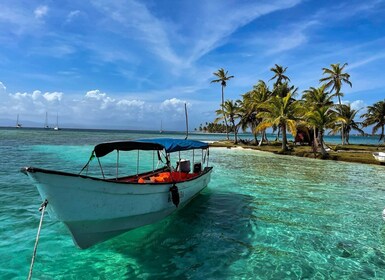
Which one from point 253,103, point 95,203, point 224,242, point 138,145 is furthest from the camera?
point 253,103

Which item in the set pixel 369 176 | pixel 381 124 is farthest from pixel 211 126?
pixel 369 176

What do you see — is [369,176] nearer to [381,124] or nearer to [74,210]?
[74,210]

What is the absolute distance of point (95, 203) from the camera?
770 centimetres

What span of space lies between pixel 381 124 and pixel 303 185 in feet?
148

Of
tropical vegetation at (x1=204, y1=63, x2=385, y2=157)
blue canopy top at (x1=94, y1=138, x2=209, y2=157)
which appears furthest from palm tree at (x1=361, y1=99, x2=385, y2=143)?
blue canopy top at (x1=94, y1=138, x2=209, y2=157)

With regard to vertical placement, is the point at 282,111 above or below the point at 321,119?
above

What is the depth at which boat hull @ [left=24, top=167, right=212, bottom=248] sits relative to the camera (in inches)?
272

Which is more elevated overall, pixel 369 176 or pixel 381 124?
pixel 381 124

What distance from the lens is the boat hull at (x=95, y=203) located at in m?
6.91

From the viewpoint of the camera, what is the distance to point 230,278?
7102 millimetres

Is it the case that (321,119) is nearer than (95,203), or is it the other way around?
(95,203)

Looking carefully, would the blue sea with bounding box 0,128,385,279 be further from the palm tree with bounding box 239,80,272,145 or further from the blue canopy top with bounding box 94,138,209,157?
the palm tree with bounding box 239,80,272,145

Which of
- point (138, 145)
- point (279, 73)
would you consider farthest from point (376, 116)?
point (138, 145)

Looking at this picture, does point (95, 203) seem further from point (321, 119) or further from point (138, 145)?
point (321, 119)
